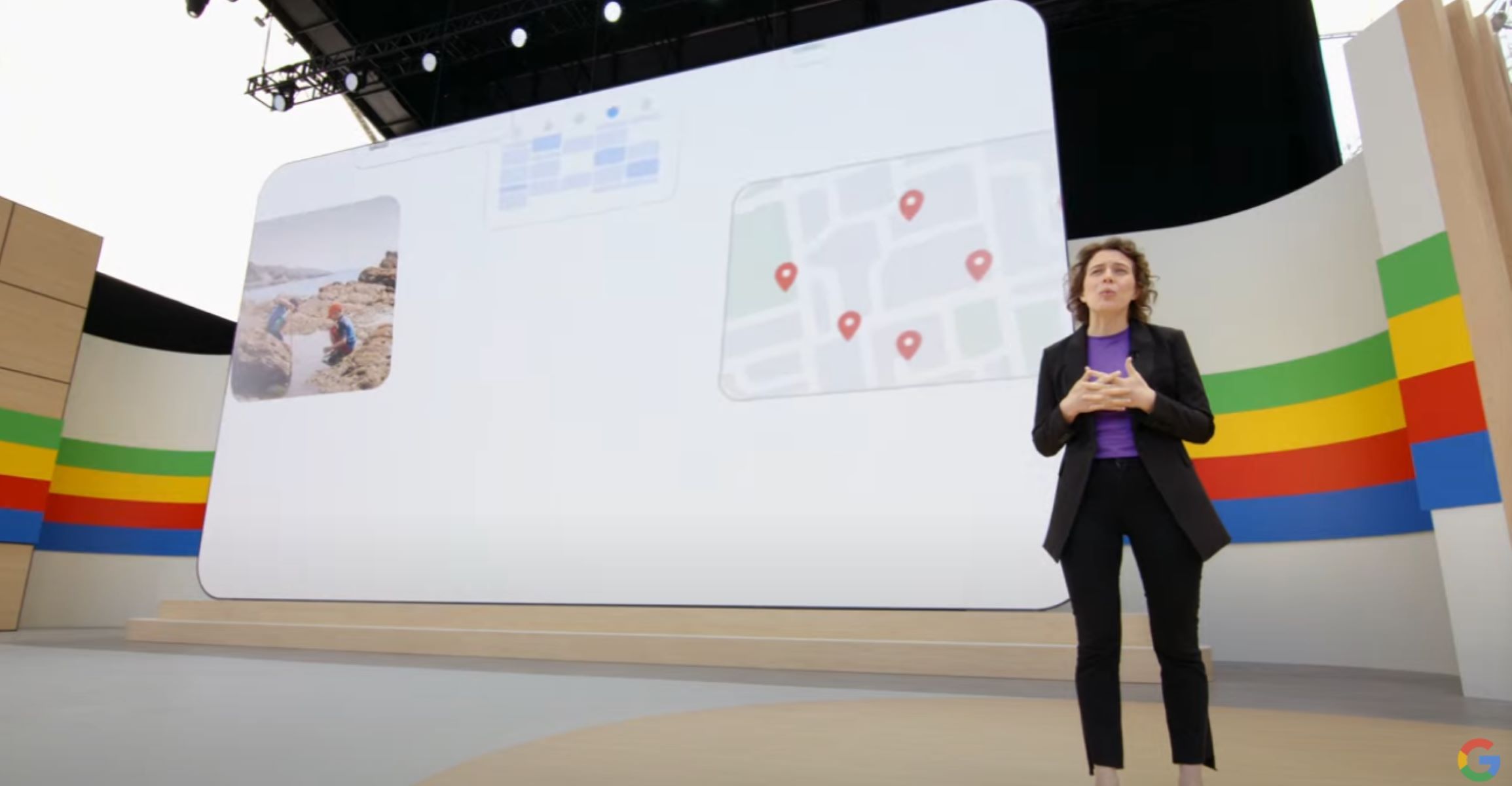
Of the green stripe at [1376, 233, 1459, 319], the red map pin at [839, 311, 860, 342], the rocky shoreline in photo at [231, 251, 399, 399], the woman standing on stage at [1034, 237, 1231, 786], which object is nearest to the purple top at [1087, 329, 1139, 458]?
the woman standing on stage at [1034, 237, 1231, 786]

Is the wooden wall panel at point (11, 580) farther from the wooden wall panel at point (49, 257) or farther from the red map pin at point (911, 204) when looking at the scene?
the red map pin at point (911, 204)

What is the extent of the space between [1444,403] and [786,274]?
2.33 metres

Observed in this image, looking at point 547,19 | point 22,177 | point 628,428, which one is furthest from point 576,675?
point 22,177

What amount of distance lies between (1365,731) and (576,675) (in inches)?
90.5

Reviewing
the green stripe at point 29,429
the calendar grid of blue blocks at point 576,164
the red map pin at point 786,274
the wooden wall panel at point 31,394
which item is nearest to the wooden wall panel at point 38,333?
the wooden wall panel at point 31,394

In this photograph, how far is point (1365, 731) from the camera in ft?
6.35

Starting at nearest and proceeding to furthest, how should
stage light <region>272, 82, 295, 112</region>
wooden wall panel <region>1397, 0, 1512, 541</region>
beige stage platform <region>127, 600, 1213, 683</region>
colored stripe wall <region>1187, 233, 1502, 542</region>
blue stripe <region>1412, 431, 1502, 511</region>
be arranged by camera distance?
wooden wall panel <region>1397, 0, 1512, 541</region> → blue stripe <region>1412, 431, 1502, 511</region> → colored stripe wall <region>1187, 233, 1502, 542</region> → beige stage platform <region>127, 600, 1213, 683</region> → stage light <region>272, 82, 295, 112</region>

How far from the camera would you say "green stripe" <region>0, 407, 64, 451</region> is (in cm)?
497

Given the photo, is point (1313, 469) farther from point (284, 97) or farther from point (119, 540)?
point (119, 540)

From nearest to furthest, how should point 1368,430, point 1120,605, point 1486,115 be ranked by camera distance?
point 1120,605, point 1486,115, point 1368,430

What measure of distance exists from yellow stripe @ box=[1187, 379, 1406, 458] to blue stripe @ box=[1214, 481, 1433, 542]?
0.24 meters

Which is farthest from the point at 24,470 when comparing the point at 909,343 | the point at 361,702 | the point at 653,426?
the point at 909,343

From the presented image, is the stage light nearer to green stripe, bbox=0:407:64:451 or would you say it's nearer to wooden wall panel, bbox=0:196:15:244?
wooden wall panel, bbox=0:196:15:244

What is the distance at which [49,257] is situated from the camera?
5242 millimetres
